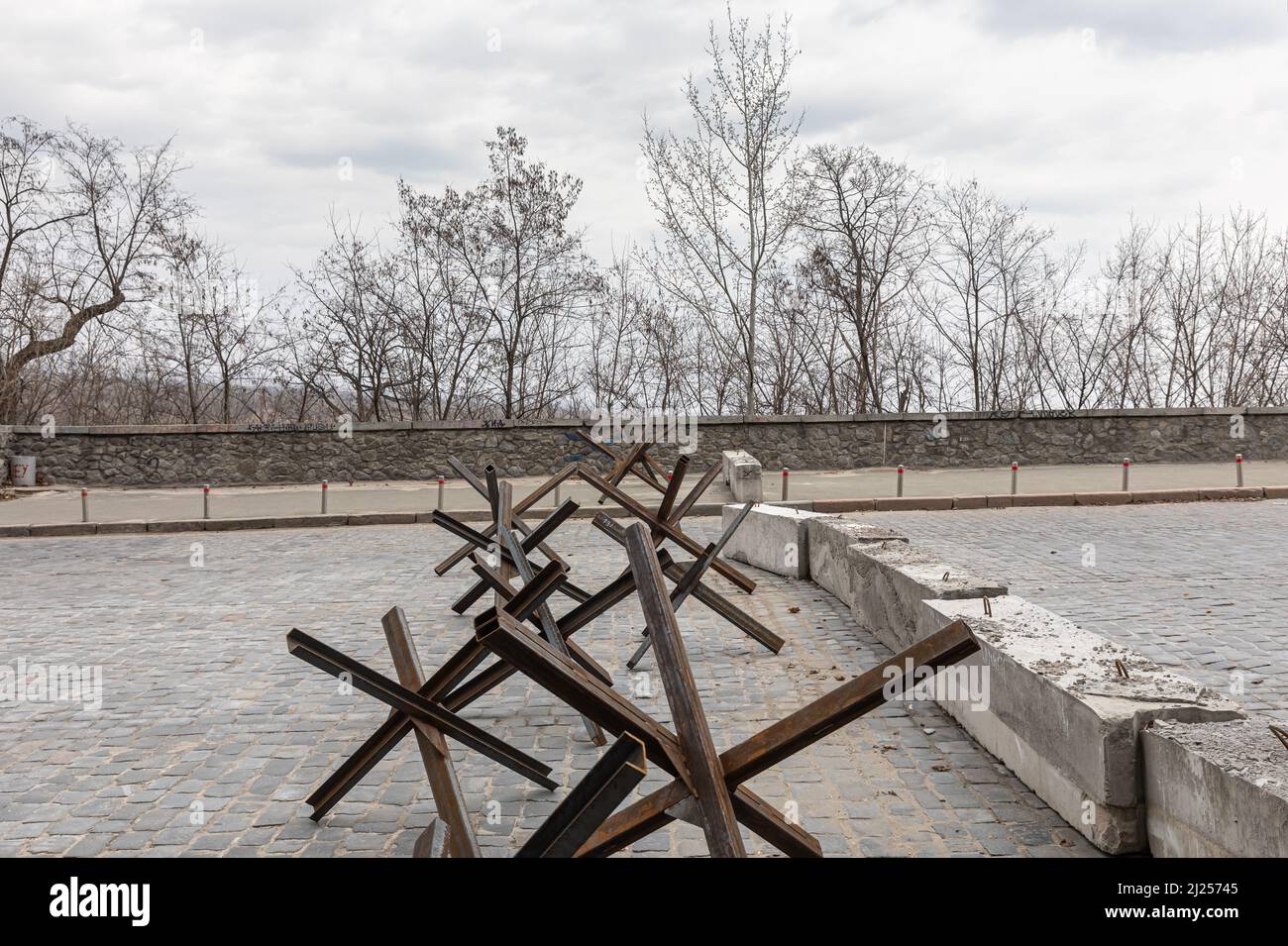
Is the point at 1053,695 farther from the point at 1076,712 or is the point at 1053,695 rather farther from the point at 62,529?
the point at 62,529

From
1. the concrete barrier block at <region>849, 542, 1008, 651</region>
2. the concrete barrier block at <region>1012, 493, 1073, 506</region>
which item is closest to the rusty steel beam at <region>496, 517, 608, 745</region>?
the concrete barrier block at <region>849, 542, 1008, 651</region>

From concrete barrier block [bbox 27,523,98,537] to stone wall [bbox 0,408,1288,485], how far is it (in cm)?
688

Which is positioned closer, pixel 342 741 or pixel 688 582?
pixel 342 741

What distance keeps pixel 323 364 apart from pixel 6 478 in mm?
7108

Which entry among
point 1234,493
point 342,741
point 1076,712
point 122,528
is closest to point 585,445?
point 122,528

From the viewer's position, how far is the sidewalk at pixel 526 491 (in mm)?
15680

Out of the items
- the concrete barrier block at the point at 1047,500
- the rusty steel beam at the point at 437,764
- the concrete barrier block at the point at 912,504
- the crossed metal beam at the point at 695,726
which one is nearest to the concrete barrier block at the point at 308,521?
the concrete barrier block at the point at 912,504

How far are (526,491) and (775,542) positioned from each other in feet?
30.4

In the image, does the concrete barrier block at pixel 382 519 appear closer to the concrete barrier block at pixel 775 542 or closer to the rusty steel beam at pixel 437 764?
the concrete barrier block at pixel 775 542

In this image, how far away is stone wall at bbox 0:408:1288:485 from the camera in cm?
2048

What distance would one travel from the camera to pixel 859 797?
384 cm

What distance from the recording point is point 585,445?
21.0 m

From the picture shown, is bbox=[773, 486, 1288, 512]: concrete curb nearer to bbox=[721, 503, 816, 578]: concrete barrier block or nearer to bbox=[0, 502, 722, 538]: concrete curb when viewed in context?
bbox=[0, 502, 722, 538]: concrete curb
